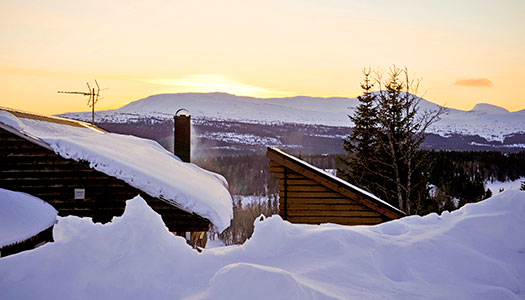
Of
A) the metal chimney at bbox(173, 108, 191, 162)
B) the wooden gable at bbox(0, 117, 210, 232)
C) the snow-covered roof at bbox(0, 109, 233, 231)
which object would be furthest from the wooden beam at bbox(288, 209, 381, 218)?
the metal chimney at bbox(173, 108, 191, 162)

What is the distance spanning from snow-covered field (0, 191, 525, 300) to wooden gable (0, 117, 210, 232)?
856 cm

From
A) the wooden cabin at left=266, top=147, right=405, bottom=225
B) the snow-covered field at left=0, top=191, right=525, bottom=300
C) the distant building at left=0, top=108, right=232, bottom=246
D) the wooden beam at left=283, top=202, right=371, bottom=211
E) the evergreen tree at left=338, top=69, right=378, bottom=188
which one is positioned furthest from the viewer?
the evergreen tree at left=338, top=69, right=378, bottom=188

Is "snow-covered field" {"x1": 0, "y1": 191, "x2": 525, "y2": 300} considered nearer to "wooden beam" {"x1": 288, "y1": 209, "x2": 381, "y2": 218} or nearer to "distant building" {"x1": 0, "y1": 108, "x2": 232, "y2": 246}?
"wooden beam" {"x1": 288, "y1": 209, "x2": 381, "y2": 218}

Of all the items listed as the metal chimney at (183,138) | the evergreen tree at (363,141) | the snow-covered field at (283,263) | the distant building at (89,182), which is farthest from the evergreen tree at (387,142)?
the snow-covered field at (283,263)

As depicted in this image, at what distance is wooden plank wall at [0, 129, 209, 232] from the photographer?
11.2 m

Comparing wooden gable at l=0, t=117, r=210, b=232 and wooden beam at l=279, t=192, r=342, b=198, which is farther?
wooden gable at l=0, t=117, r=210, b=232

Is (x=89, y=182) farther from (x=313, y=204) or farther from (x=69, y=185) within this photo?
(x=313, y=204)

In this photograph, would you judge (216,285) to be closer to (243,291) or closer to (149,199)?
(243,291)

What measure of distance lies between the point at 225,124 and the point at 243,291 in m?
169

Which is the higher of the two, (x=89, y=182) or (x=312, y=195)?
(x=89, y=182)

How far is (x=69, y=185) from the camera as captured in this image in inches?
452

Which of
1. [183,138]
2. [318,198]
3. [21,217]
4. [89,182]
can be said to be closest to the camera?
[21,217]

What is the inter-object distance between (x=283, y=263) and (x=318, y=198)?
27.9 ft

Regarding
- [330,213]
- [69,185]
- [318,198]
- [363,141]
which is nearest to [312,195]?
[318,198]
